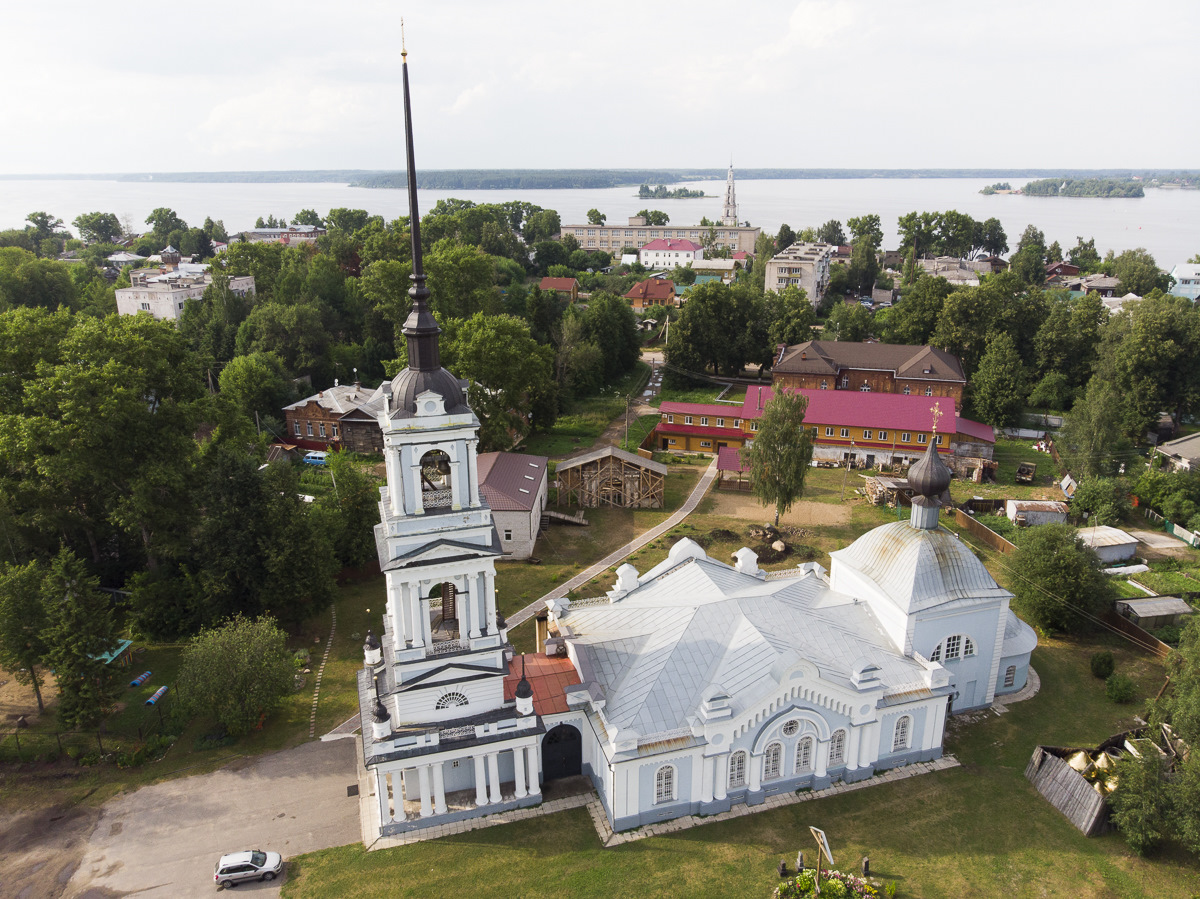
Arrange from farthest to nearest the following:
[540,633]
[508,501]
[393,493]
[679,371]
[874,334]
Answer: [874,334], [679,371], [508,501], [540,633], [393,493]

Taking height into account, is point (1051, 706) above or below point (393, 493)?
below

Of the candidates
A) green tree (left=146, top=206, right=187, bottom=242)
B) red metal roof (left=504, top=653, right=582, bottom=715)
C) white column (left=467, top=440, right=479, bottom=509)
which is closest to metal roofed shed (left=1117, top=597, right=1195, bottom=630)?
red metal roof (left=504, top=653, right=582, bottom=715)

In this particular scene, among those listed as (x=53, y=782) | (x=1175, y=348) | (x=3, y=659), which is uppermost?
(x=1175, y=348)

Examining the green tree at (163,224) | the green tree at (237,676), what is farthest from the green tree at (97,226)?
the green tree at (237,676)

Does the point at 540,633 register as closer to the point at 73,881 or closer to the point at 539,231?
the point at 73,881

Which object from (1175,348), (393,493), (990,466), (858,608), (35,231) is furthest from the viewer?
(35,231)

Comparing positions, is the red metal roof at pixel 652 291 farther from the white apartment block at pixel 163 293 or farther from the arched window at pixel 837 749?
the arched window at pixel 837 749

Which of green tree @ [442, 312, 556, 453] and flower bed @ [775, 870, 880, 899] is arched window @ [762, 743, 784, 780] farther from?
green tree @ [442, 312, 556, 453]

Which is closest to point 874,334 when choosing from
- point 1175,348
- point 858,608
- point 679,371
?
point 679,371
